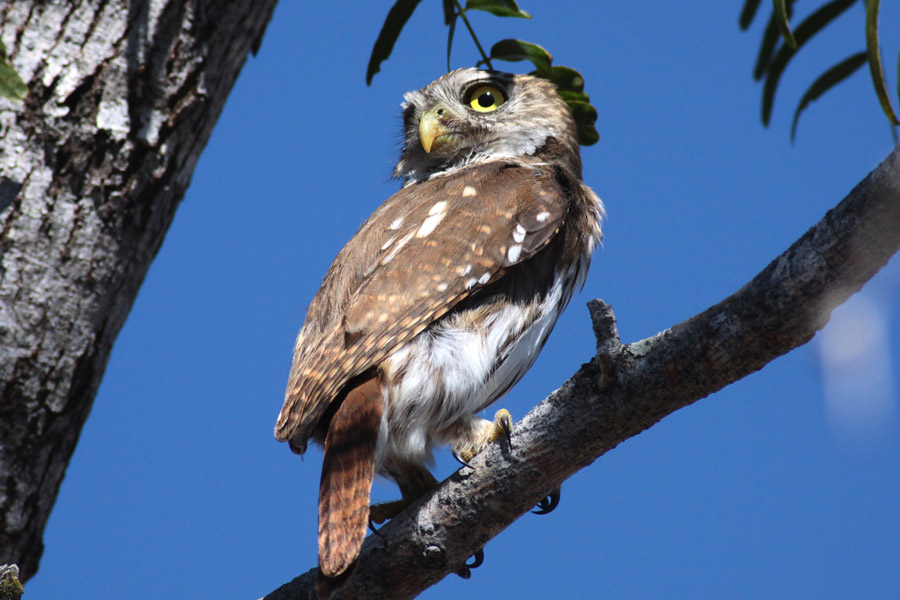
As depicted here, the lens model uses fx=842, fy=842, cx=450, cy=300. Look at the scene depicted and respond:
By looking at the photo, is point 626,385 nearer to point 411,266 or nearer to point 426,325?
point 426,325

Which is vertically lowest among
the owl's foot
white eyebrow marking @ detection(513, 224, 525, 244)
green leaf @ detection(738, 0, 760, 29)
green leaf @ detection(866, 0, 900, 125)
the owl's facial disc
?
the owl's foot

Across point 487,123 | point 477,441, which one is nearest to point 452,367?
point 477,441

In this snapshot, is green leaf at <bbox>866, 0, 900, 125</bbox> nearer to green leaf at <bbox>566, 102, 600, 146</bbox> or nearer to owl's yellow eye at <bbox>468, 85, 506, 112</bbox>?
green leaf at <bbox>566, 102, 600, 146</bbox>

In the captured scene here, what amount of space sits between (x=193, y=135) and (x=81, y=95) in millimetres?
268

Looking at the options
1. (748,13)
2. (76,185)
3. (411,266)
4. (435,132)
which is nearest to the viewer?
(76,185)

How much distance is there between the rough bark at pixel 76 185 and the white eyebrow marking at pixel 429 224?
3.51 ft

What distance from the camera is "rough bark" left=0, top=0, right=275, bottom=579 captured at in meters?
1.96

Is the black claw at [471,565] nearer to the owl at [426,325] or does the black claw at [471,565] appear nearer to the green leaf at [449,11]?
the owl at [426,325]

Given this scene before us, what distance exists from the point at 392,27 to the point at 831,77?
76.0 inches

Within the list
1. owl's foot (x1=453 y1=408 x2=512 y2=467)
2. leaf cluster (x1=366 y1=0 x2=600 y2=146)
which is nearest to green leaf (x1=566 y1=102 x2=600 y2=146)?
leaf cluster (x1=366 y1=0 x2=600 y2=146)

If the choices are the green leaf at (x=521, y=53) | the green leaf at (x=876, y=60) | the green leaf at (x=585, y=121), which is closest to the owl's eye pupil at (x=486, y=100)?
the green leaf at (x=585, y=121)

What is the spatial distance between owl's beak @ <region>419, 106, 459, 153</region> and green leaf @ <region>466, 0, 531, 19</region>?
0.96 metres

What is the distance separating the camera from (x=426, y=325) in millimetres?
2707

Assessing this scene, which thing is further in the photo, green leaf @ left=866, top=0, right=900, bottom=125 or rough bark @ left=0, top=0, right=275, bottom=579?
rough bark @ left=0, top=0, right=275, bottom=579
